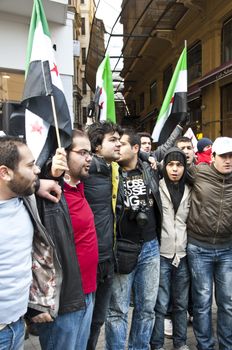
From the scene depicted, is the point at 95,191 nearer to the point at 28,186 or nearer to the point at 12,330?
the point at 28,186

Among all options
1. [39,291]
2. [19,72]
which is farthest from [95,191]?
[19,72]

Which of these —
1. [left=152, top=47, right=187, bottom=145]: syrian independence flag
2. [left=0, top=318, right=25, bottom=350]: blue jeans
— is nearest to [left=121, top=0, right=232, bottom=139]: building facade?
[left=152, top=47, right=187, bottom=145]: syrian independence flag

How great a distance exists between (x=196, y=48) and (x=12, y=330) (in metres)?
13.2

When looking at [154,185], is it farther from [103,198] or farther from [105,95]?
[105,95]

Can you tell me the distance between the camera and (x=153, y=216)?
362cm

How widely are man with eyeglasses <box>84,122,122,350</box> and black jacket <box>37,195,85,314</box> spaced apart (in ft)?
1.93

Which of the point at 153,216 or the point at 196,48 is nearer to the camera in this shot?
the point at 153,216

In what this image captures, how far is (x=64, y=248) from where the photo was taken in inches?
93.4

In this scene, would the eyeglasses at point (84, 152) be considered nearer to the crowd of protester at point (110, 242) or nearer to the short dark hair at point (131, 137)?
the crowd of protester at point (110, 242)

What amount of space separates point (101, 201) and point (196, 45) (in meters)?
11.9

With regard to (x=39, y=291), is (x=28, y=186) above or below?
above

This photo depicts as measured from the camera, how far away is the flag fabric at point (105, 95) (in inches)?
167

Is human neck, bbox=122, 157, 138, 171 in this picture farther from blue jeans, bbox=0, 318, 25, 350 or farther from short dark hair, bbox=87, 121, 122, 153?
blue jeans, bbox=0, 318, 25, 350

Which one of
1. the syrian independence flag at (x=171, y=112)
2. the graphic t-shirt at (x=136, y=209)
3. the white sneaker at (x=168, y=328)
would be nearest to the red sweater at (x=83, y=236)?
the graphic t-shirt at (x=136, y=209)
